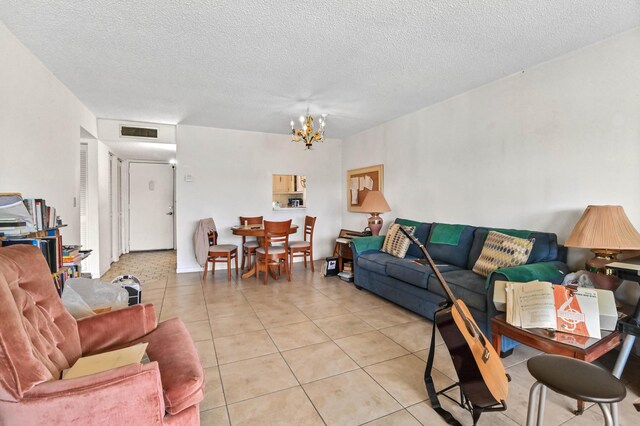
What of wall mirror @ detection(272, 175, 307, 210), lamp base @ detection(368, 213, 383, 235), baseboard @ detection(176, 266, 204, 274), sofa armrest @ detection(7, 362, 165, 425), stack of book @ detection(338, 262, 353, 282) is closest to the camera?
sofa armrest @ detection(7, 362, 165, 425)

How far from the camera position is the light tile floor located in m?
1.65

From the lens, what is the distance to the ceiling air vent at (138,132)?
183 inches

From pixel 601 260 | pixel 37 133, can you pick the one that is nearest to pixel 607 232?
pixel 601 260

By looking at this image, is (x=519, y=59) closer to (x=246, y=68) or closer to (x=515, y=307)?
(x=515, y=307)

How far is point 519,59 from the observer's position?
267cm

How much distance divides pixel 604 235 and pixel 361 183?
367cm

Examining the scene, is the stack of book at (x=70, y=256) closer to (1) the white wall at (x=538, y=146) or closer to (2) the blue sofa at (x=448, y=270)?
(2) the blue sofa at (x=448, y=270)

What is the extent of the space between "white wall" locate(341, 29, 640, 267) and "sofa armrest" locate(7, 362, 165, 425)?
3.18 m

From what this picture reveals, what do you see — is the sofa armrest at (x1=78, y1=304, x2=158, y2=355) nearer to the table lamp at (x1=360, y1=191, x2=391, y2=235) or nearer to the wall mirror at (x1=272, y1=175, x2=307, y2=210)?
the table lamp at (x1=360, y1=191, x2=391, y2=235)

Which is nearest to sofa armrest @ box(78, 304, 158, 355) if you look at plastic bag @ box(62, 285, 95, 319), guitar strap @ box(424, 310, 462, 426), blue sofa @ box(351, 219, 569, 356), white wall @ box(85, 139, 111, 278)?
plastic bag @ box(62, 285, 95, 319)

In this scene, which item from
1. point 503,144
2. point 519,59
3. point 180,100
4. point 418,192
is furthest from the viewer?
point 418,192

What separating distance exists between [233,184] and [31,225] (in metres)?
3.41

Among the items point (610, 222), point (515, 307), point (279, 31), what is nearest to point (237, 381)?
point (515, 307)

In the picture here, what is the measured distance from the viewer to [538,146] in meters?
2.80
